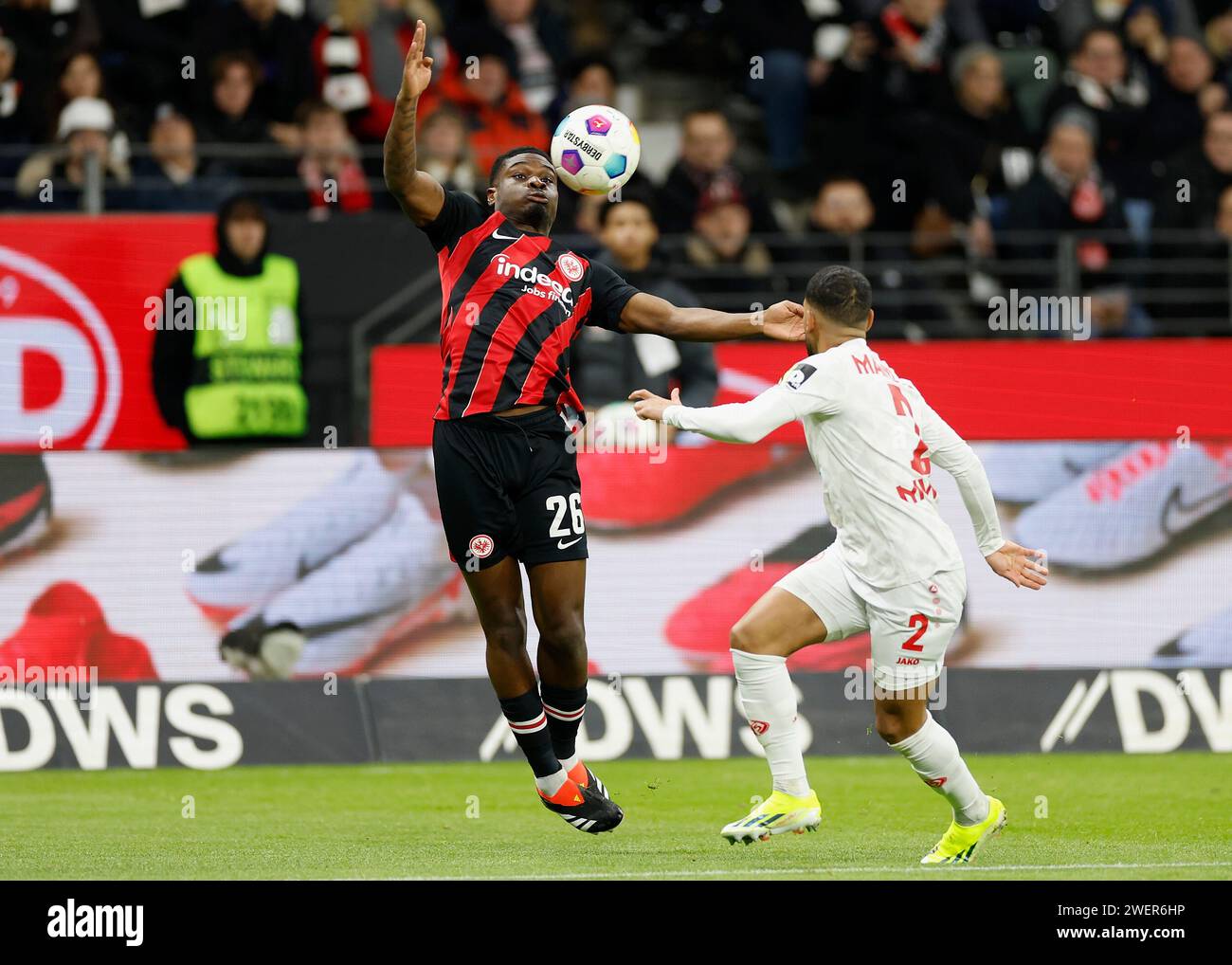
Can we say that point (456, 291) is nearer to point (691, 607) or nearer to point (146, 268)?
point (691, 607)

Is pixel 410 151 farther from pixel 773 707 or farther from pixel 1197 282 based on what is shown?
pixel 1197 282

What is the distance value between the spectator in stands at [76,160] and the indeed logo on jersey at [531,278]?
6908mm

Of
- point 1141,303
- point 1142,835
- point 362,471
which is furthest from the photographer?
point 1141,303

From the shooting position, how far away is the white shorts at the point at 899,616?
7879 mm

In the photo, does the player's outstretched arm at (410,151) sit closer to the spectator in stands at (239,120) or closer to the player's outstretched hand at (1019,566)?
the player's outstretched hand at (1019,566)

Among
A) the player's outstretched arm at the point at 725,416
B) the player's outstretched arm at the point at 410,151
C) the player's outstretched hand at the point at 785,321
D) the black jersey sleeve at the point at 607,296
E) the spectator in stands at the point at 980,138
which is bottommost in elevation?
the player's outstretched arm at the point at 725,416

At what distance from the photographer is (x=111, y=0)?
1650 cm

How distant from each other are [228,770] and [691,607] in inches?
111

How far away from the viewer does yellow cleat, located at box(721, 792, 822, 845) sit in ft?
26.0

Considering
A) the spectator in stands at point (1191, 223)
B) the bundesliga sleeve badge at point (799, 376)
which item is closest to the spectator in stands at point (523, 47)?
the spectator in stands at point (1191, 223)

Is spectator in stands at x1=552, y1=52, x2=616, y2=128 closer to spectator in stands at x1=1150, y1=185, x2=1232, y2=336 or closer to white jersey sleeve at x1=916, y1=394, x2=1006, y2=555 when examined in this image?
spectator in stands at x1=1150, y1=185, x2=1232, y2=336

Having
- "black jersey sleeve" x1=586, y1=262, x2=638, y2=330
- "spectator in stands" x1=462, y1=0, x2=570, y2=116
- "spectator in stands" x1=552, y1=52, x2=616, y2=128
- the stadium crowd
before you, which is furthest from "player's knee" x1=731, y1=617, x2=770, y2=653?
"spectator in stands" x1=462, y1=0, x2=570, y2=116

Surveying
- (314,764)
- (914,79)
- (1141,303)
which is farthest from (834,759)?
(914,79)

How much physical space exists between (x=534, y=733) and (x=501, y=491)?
3.39 feet
